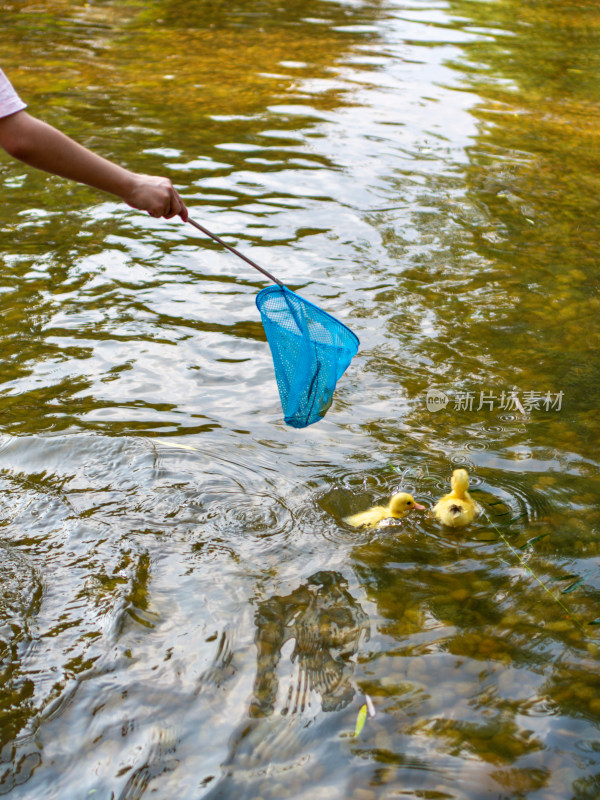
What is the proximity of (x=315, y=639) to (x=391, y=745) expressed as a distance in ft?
2.09

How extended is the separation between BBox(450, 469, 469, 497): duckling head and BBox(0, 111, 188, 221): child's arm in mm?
1966

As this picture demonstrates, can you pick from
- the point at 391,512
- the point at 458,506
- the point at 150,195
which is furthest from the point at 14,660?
the point at 458,506

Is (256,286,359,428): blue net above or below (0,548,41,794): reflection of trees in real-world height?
above

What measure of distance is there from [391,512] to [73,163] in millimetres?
2348

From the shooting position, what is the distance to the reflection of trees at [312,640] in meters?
3.52

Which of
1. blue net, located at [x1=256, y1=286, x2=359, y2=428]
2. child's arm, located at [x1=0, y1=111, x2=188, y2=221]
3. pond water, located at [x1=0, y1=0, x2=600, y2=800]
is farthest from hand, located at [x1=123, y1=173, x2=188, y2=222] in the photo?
pond water, located at [x1=0, y1=0, x2=600, y2=800]

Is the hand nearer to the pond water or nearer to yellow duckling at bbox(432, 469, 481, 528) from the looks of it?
the pond water

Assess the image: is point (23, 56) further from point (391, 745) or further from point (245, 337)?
point (391, 745)

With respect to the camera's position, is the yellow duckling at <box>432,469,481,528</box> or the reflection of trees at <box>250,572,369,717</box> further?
the yellow duckling at <box>432,469,481,528</box>

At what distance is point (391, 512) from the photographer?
4.53m

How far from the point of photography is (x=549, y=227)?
7.89 meters

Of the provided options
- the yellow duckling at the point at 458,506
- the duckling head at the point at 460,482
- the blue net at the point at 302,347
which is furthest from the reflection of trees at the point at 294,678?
the blue net at the point at 302,347

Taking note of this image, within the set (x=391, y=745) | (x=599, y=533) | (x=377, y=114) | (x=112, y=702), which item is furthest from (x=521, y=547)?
(x=377, y=114)

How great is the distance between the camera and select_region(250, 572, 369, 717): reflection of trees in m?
3.52
